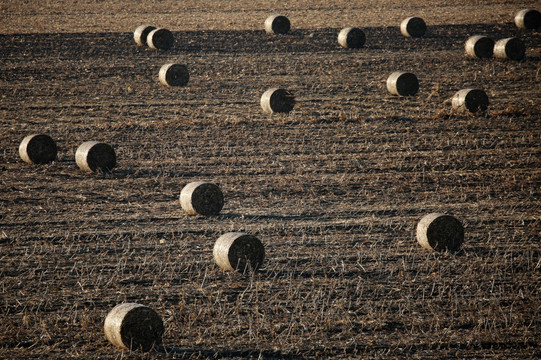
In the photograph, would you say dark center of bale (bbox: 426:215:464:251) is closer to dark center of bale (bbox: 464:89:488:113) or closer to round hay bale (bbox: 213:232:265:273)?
round hay bale (bbox: 213:232:265:273)

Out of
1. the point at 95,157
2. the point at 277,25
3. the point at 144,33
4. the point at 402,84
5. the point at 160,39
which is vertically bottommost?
the point at 95,157

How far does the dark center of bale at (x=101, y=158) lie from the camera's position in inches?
613

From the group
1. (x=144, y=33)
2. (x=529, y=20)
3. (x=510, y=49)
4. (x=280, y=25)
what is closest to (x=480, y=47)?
(x=510, y=49)

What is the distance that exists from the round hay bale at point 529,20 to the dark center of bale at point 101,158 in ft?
70.2

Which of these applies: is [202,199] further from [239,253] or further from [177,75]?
[177,75]

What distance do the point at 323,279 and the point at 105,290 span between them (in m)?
3.31

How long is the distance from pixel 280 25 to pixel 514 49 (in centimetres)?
986

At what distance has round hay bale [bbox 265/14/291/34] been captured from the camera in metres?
29.7

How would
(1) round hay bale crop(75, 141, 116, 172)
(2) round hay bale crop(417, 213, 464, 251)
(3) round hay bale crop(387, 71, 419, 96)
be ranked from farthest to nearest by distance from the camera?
(3) round hay bale crop(387, 71, 419, 96) → (1) round hay bale crop(75, 141, 116, 172) → (2) round hay bale crop(417, 213, 464, 251)

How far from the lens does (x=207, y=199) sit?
44.1 ft

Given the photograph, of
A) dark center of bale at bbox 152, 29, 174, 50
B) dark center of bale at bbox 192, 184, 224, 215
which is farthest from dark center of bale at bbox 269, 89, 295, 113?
dark center of bale at bbox 152, 29, 174, 50

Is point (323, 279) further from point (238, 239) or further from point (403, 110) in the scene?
point (403, 110)

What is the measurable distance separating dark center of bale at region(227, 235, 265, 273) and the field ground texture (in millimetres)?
185

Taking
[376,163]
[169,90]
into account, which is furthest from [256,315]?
[169,90]
